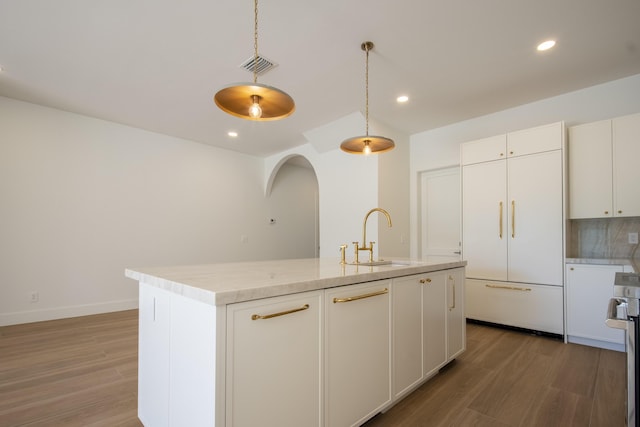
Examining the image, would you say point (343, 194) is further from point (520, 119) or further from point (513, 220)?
point (520, 119)

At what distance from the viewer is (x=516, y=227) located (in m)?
3.36

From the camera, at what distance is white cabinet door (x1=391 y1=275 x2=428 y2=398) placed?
1816 millimetres

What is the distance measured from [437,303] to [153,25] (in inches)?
119

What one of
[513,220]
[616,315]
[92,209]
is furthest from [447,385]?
[92,209]

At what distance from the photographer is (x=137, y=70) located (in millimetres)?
2922

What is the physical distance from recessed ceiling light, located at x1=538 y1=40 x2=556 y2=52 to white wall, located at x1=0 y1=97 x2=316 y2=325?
4.80 metres

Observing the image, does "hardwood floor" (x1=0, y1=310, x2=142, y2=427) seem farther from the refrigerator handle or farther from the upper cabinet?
the upper cabinet

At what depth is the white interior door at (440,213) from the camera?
4.36 metres

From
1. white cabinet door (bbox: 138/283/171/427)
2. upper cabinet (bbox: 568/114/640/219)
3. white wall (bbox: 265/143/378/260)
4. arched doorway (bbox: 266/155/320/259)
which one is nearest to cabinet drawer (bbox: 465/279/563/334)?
upper cabinet (bbox: 568/114/640/219)

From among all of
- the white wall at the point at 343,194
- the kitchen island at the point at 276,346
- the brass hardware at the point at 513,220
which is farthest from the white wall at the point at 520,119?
the kitchen island at the point at 276,346

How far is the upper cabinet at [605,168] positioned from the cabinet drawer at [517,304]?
35.4 inches

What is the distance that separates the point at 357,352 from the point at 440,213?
3461 millimetres

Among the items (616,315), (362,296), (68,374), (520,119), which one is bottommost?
(68,374)

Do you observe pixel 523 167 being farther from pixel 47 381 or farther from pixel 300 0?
pixel 47 381
